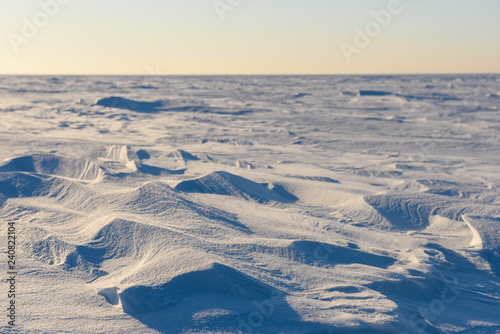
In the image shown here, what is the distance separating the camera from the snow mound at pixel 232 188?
423 cm

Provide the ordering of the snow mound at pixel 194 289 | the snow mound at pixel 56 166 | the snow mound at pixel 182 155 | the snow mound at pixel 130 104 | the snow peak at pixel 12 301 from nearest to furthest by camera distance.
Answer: the snow peak at pixel 12 301 → the snow mound at pixel 194 289 → the snow mound at pixel 56 166 → the snow mound at pixel 182 155 → the snow mound at pixel 130 104

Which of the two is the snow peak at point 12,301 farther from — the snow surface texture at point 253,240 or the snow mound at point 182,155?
the snow mound at point 182,155

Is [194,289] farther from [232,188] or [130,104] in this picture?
[130,104]

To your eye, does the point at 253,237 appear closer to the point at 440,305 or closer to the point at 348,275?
the point at 348,275

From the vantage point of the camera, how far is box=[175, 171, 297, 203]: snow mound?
4.23 metres

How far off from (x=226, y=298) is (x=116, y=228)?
3.69 feet

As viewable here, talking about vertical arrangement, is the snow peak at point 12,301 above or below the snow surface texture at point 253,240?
below

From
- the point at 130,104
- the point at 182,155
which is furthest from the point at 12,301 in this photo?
the point at 130,104

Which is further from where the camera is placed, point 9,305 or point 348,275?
point 348,275

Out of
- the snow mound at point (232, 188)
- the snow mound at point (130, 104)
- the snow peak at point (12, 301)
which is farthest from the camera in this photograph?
the snow mound at point (130, 104)

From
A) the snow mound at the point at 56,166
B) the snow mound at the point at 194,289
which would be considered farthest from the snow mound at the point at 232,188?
the snow mound at the point at 194,289

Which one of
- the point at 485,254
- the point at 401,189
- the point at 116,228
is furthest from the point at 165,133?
the point at 485,254

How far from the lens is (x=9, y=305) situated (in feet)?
7.10

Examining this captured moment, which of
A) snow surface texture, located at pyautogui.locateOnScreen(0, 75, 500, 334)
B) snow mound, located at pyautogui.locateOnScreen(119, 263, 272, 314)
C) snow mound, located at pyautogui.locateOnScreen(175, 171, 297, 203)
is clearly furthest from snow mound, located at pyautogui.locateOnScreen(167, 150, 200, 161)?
snow mound, located at pyautogui.locateOnScreen(119, 263, 272, 314)
